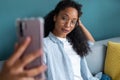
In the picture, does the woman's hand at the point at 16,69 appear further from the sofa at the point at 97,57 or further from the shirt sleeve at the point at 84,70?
the sofa at the point at 97,57

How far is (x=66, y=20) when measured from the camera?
1.39m

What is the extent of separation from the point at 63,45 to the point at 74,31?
19 centimetres

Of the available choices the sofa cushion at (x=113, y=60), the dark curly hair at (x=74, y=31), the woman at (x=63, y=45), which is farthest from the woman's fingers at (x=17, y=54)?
the sofa cushion at (x=113, y=60)

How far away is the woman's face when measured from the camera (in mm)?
1381

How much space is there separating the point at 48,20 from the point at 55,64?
322 millimetres

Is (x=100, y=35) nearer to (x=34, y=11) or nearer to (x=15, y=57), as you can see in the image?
(x=34, y=11)

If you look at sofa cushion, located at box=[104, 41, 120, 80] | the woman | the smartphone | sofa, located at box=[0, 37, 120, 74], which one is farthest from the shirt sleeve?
the smartphone

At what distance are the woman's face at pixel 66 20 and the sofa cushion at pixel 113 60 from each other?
0.58 meters

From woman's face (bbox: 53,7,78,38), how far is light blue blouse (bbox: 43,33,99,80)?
0.07 metres

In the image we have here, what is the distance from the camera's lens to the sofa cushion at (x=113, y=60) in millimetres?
1826

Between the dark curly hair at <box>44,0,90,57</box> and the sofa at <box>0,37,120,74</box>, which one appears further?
the sofa at <box>0,37,120,74</box>

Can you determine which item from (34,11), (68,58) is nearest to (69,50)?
(68,58)

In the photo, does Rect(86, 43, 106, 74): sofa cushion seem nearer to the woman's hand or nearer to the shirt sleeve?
the shirt sleeve

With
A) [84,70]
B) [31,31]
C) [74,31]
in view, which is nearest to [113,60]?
[84,70]
